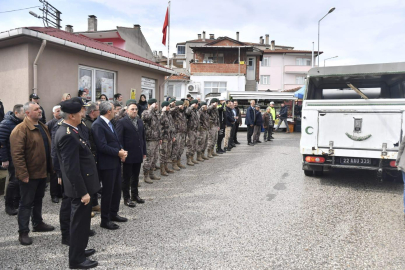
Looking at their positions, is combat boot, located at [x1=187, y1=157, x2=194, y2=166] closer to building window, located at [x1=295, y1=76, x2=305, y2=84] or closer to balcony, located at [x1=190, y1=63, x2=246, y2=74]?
balcony, located at [x1=190, y1=63, x2=246, y2=74]

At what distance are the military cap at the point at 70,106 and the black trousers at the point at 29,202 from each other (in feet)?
4.82

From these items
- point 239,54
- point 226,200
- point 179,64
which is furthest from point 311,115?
point 179,64

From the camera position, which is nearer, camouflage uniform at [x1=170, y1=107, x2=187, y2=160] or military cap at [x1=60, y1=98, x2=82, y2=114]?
military cap at [x1=60, y1=98, x2=82, y2=114]

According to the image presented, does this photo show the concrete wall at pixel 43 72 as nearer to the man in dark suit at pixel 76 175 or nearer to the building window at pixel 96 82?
the building window at pixel 96 82

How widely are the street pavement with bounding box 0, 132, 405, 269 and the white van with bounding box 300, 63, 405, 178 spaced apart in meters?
0.63

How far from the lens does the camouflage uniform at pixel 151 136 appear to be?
7441 mm

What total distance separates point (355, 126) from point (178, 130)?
14.9 ft

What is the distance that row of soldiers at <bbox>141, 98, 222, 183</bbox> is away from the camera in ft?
24.7

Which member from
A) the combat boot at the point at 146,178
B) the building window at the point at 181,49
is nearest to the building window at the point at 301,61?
the building window at the point at 181,49

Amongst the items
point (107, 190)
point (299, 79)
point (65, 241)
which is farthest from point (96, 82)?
point (299, 79)

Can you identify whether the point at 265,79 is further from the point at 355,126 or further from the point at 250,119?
the point at 355,126

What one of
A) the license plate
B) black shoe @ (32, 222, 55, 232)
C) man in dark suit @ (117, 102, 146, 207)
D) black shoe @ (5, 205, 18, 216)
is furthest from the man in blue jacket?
black shoe @ (32, 222, 55, 232)

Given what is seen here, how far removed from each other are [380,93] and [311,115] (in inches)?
99.6

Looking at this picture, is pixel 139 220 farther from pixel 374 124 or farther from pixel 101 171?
pixel 374 124
